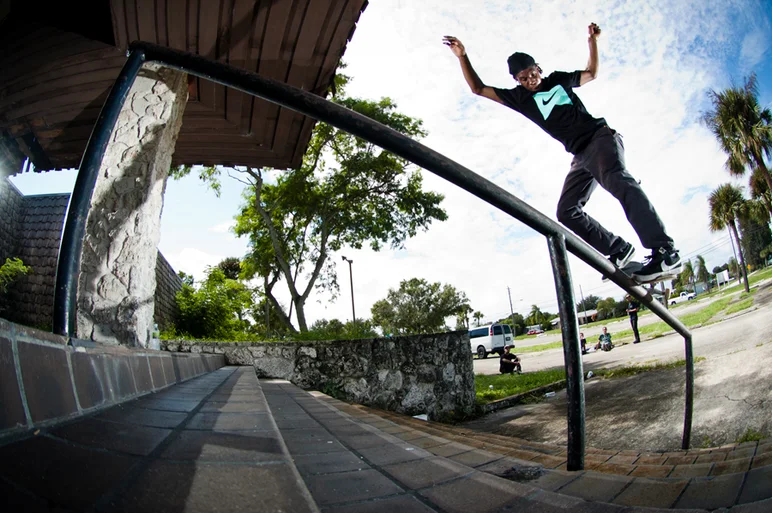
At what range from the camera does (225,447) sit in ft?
2.52

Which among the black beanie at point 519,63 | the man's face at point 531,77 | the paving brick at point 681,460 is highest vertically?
the black beanie at point 519,63

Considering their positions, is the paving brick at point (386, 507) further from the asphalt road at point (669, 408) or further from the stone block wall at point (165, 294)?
the stone block wall at point (165, 294)

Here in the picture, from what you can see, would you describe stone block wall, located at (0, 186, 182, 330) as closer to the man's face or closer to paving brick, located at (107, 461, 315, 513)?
the man's face

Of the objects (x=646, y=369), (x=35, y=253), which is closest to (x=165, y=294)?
(x=35, y=253)

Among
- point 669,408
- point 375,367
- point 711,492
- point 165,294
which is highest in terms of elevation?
point 165,294

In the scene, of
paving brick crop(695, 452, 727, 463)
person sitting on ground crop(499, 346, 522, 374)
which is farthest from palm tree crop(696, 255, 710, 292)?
paving brick crop(695, 452, 727, 463)

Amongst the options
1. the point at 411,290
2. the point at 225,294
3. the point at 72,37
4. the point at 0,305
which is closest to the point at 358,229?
the point at 225,294

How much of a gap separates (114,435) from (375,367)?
449 centimetres

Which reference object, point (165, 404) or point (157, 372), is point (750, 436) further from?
point (157, 372)

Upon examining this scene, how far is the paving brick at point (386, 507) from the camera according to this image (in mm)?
663

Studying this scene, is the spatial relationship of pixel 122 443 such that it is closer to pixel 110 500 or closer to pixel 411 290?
pixel 110 500

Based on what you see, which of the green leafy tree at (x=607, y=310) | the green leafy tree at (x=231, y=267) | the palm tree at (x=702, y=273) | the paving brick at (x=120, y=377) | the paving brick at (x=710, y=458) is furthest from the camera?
the palm tree at (x=702, y=273)

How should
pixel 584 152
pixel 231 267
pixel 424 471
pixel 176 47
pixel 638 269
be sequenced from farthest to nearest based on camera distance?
pixel 231 267
pixel 176 47
pixel 584 152
pixel 638 269
pixel 424 471

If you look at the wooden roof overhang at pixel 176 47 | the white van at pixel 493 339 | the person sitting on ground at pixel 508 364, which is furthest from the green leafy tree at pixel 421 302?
the wooden roof overhang at pixel 176 47
